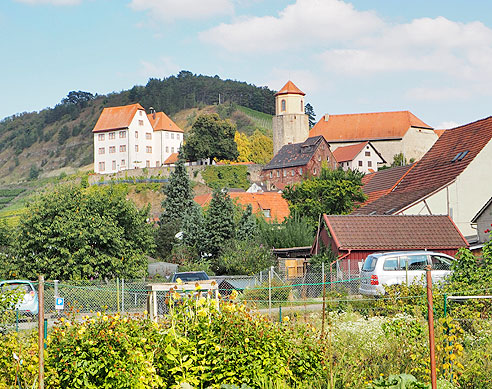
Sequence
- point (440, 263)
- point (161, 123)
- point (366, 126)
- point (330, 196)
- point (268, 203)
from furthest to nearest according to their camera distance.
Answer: point (161, 123), point (366, 126), point (268, 203), point (330, 196), point (440, 263)

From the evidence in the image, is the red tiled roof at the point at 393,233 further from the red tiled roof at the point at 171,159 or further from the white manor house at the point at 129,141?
the red tiled roof at the point at 171,159

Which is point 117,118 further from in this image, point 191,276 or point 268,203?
point 191,276

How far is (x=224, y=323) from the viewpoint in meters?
8.96

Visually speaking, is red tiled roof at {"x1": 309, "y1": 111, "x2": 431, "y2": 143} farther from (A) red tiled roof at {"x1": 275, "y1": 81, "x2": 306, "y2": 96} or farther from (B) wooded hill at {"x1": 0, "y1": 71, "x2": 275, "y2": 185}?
(B) wooded hill at {"x1": 0, "y1": 71, "x2": 275, "y2": 185}

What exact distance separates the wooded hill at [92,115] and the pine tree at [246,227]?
108612mm

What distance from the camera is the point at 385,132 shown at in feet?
356

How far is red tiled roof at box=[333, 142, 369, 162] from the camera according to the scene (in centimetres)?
9883

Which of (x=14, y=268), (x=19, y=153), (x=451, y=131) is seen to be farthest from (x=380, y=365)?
(x=19, y=153)

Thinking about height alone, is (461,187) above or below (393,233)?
above

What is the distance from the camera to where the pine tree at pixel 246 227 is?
41750 mm

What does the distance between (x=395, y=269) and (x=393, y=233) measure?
7454 millimetres

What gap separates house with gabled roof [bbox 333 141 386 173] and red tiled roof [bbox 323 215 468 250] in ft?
230

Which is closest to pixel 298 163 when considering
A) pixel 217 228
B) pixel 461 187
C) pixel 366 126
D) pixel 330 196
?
pixel 366 126

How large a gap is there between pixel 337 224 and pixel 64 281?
10455 millimetres
